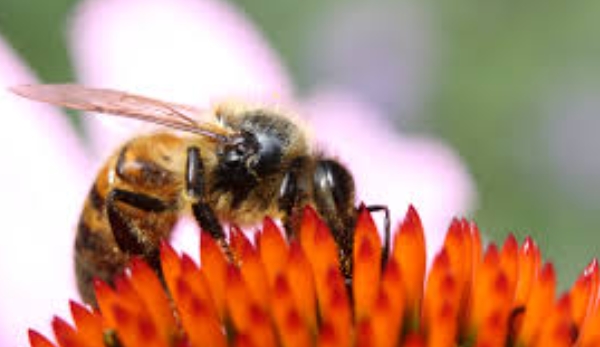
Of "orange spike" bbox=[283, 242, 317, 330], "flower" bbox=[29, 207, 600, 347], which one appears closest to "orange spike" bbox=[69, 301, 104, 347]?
"flower" bbox=[29, 207, 600, 347]

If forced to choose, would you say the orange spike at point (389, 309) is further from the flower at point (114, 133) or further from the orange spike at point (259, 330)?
the flower at point (114, 133)

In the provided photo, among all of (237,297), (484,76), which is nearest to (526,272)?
(237,297)

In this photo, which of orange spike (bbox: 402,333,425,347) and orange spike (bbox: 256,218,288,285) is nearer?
orange spike (bbox: 402,333,425,347)

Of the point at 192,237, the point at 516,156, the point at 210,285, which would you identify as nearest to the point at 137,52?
the point at 192,237

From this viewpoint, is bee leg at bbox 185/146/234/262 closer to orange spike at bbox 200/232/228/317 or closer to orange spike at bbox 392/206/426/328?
orange spike at bbox 200/232/228/317

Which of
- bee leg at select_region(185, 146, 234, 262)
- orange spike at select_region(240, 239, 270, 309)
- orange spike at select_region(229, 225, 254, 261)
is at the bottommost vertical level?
orange spike at select_region(240, 239, 270, 309)

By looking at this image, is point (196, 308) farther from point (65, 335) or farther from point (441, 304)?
point (441, 304)

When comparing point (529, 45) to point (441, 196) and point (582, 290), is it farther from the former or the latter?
point (582, 290)
